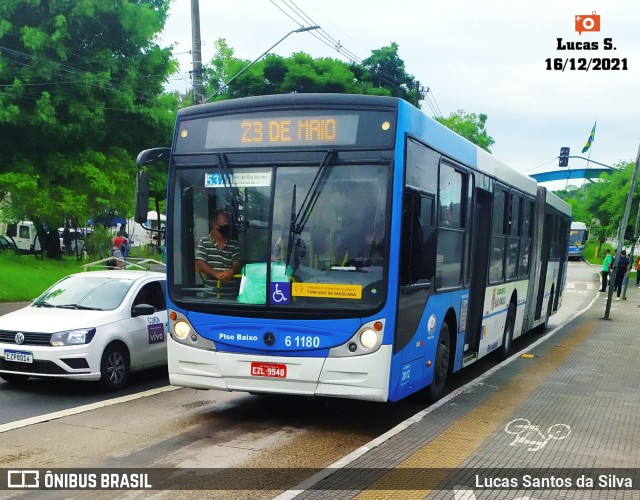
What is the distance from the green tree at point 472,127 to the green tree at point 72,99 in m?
43.5

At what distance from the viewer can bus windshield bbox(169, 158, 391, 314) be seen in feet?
24.1

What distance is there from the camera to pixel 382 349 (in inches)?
286

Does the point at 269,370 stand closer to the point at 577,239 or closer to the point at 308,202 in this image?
the point at 308,202

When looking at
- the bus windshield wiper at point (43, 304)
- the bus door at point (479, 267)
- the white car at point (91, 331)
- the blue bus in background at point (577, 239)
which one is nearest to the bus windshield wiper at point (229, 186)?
the white car at point (91, 331)

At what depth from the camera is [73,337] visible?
942cm

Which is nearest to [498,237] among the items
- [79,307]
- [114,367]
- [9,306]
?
[114,367]

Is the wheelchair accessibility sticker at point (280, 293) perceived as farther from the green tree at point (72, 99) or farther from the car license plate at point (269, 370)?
the green tree at point (72, 99)

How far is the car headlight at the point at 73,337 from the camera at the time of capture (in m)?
9.32

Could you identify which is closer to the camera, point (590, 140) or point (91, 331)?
point (91, 331)

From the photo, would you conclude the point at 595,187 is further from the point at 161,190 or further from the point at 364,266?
the point at 364,266

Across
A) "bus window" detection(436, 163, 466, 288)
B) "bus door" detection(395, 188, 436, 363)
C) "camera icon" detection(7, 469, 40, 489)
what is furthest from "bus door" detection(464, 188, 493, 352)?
"camera icon" detection(7, 469, 40, 489)

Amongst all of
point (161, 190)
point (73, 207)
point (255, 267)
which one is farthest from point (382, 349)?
point (161, 190)

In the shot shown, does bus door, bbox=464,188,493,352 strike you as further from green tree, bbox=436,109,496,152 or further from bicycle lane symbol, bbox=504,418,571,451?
green tree, bbox=436,109,496,152

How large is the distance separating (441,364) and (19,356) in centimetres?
512
